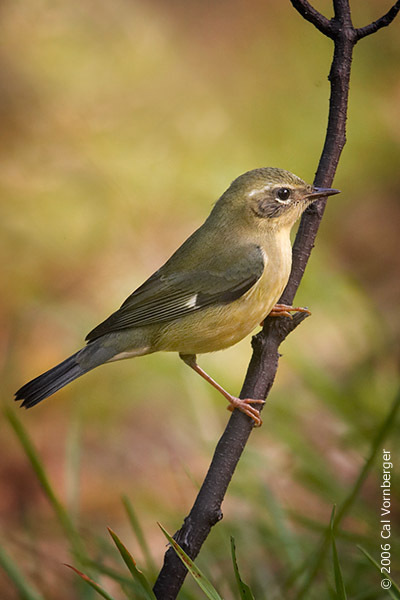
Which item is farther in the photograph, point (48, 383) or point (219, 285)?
point (219, 285)

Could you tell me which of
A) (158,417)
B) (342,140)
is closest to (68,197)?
(158,417)

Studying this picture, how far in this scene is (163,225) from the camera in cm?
657

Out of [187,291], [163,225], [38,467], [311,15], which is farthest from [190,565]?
[163,225]

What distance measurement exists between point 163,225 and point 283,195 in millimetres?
3854

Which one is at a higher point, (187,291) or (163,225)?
(163,225)

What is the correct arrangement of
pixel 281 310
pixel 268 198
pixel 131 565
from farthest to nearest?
pixel 268 198, pixel 281 310, pixel 131 565

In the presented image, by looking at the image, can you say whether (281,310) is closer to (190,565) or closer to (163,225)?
(190,565)

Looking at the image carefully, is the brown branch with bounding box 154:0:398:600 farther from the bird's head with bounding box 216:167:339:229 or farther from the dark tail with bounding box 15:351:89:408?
the dark tail with bounding box 15:351:89:408

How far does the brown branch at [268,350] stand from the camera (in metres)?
1.83

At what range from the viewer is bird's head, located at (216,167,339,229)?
2.74 metres

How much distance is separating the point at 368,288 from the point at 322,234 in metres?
0.86

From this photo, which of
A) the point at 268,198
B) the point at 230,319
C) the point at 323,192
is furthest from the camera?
the point at 268,198

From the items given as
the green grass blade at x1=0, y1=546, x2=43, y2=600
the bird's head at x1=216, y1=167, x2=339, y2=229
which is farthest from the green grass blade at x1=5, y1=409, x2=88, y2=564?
the bird's head at x1=216, y1=167, x2=339, y2=229

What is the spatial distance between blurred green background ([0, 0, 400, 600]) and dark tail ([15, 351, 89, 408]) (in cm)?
141
